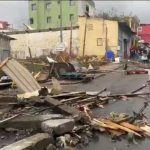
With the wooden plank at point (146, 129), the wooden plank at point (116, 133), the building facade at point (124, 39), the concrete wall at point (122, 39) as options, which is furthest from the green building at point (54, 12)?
the wooden plank at point (116, 133)

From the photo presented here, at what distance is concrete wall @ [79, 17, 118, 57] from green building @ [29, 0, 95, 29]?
3202cm

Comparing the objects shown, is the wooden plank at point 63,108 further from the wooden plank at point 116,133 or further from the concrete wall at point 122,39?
the concrete wall at point 122,39

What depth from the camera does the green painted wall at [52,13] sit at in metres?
80.5

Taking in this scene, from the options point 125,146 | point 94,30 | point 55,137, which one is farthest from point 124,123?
point 94,30

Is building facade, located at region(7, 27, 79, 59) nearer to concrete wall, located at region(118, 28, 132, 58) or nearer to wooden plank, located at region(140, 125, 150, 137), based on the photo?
concrete wall, located at region(118, 28, 132, 58)

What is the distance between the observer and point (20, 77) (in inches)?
557

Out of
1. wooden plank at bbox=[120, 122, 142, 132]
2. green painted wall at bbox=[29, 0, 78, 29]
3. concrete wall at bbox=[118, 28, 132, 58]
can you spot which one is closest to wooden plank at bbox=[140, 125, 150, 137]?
wooden plank at bbox=[120, 122, 142, 132]

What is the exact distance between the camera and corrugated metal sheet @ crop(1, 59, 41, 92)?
44.1 feet

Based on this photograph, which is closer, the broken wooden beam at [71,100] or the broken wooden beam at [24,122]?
the broken wooden beam at [24,122]

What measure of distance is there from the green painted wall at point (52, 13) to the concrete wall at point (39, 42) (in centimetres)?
2853

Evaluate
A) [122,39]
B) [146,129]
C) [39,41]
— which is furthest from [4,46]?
[146,129]

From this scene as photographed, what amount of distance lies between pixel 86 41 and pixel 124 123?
39.3 metres

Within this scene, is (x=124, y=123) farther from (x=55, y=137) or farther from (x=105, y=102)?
(x=105, y=102)

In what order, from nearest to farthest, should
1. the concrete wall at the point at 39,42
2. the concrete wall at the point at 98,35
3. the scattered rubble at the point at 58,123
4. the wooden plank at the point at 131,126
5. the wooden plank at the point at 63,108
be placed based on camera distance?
the scattered rubble at the point at 58,123, the wooden plank at the point at 131,126, the wooden plank at the point at 63,108, the concrete wall at the point at 98,35, the concrete wall at the point at 39,42
